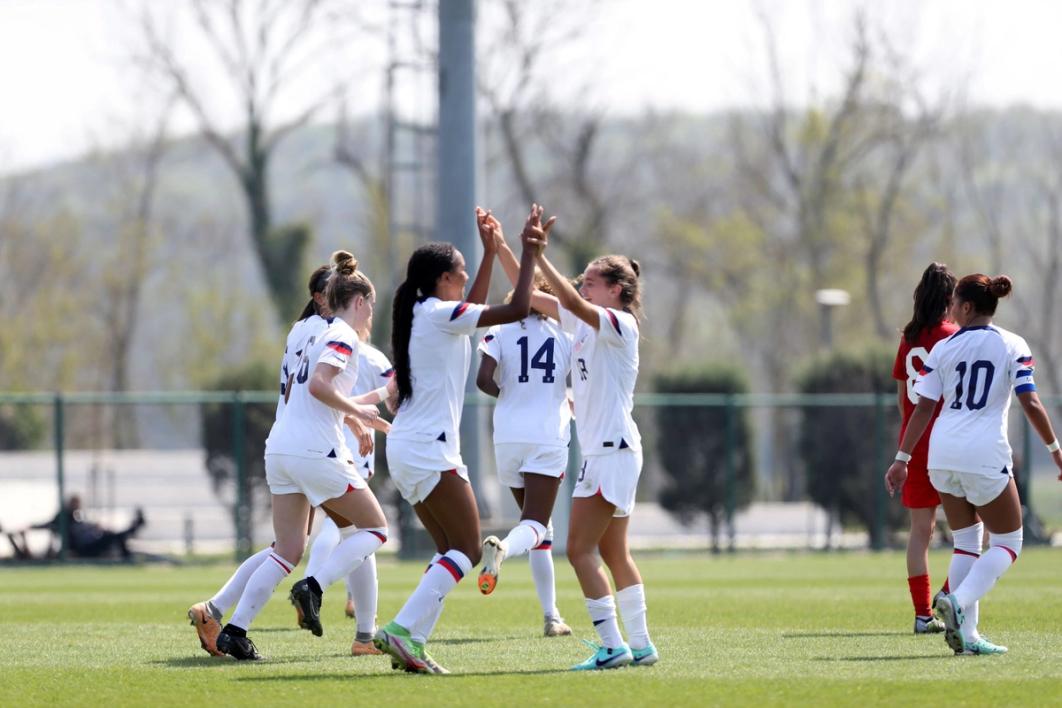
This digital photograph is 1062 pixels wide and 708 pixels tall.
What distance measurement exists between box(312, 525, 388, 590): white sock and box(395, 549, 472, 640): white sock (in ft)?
2.28

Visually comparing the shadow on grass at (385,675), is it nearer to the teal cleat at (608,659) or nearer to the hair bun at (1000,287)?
the teal cleat at (608,659)

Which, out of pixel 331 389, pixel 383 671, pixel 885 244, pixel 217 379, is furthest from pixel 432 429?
pixel 885 244

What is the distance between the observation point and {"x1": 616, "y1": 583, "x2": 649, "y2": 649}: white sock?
856 cm

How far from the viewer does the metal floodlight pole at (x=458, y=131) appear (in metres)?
22.8

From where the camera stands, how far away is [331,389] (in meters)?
8.73

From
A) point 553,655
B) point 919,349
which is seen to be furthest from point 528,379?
point 919,349

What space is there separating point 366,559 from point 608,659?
1767 mm

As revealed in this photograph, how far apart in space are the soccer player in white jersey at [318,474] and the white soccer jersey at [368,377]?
136 cm

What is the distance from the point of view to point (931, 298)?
10758 mm

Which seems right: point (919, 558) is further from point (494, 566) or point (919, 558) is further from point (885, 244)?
point (885, 244)

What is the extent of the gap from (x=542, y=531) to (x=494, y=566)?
2.99ft

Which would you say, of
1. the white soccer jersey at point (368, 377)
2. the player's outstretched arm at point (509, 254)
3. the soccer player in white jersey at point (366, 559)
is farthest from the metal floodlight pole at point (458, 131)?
the player's outstretched arm at point (509, 254)

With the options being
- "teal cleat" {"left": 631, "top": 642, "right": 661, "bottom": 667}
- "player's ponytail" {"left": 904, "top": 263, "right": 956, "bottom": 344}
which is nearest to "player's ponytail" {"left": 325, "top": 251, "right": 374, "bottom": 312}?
"teal cleat" {"left": 631, "top": 642, "right": 661, "bottom": 667}

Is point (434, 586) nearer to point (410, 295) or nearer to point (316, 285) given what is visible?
point (410, 295)
